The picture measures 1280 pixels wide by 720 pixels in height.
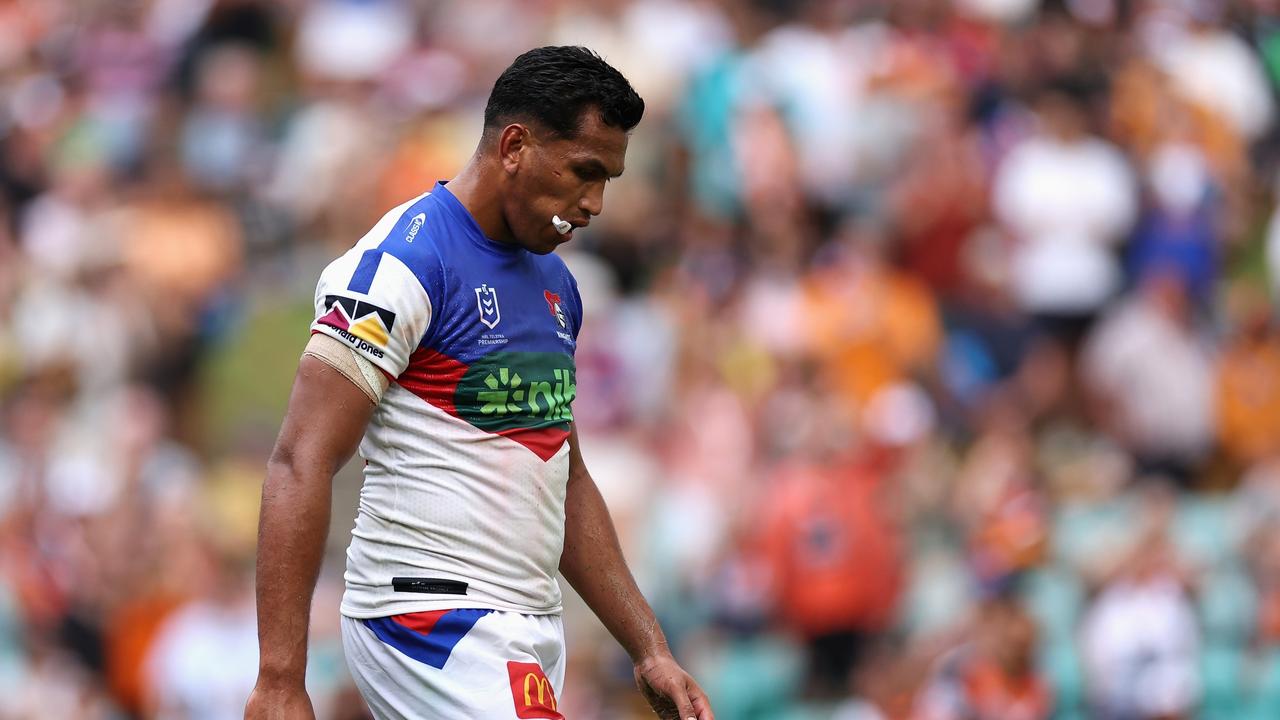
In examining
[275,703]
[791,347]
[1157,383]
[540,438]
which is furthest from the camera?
[1157,383]

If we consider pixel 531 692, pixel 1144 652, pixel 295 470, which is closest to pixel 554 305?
pixel 295 470

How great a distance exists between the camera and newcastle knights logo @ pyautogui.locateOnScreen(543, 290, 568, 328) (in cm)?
466

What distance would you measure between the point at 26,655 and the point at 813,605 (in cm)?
487

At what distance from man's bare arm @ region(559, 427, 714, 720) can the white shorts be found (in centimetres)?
41

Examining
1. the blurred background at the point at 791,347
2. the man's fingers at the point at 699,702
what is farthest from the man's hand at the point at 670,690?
the blurred background at the point at 791,347

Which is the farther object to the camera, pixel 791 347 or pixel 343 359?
pixel 791 347

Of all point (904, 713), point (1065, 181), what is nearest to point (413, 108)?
point (1065, 181)

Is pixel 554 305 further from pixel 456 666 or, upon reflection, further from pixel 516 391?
pixel 456 666

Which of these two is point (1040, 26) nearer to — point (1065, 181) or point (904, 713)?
point (1065, 181)

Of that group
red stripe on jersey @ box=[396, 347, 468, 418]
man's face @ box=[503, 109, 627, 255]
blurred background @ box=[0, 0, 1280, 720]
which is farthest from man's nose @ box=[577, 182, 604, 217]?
blurred background @ box=[0, 0, 1280, 720]

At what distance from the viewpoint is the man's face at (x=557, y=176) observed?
4461mm

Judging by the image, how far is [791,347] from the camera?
11.4 m

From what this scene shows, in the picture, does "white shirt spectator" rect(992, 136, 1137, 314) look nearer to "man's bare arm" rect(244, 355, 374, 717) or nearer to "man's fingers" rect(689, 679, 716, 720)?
"man's fingers" rect(689, 679, 716, 720)

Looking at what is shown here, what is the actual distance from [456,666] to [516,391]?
26.4 inches
